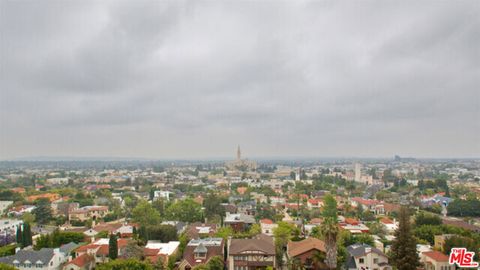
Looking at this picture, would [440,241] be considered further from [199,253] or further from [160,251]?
[160,251]

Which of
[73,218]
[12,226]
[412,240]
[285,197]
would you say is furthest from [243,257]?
[285,197]

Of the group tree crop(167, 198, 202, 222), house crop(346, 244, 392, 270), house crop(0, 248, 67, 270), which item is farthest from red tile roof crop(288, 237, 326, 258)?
tree crop(167, 198, 202, 222)

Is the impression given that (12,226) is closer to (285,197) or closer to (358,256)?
(358,256)

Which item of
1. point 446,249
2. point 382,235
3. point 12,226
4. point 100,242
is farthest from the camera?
point 12,226

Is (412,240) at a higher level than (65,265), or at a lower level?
higher

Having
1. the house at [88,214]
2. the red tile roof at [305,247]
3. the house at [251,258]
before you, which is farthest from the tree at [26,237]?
the red tile roof at [305,247]

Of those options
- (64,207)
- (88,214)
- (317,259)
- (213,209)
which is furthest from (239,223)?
(64,207)

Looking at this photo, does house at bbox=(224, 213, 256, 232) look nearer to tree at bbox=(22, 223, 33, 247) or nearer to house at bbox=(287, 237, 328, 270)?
house at bbox=(287, 237, 328, 270)
